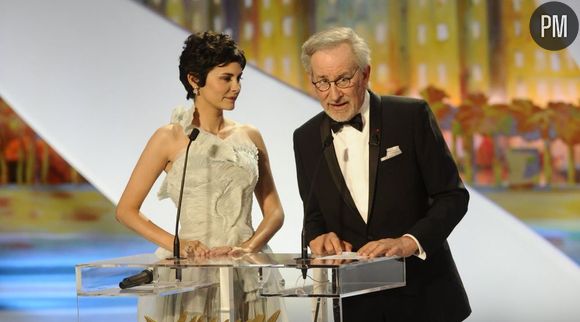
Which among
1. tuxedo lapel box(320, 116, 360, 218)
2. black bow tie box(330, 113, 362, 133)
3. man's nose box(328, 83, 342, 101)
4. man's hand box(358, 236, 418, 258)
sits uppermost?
man's nose box(328, 83, 342, 101)

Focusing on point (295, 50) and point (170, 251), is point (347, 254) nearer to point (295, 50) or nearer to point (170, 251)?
point (170, 251)

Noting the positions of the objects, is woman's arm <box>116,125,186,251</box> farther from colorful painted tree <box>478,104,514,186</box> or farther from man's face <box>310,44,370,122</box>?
colorful painted tree <box>478,104,514,186</box>

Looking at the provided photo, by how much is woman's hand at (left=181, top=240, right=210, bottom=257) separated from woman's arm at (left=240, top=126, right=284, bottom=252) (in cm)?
51

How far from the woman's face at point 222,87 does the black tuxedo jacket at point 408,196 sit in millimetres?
811

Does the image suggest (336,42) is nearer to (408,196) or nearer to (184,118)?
(408,196)

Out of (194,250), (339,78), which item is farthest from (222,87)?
(339,78)

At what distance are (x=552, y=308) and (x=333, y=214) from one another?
11.0ft

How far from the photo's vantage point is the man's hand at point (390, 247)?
275 centimetres

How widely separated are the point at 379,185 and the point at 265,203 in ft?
3.49

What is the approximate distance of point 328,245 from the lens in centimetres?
296

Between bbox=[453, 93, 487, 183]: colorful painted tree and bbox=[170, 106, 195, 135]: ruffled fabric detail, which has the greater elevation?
bbox=[453, 93, 487, 183]: colorful painted tree

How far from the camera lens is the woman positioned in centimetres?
388

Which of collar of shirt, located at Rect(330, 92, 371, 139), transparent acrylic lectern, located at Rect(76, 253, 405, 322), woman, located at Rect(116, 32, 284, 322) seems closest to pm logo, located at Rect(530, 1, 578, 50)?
woman, located at Rect(116, 32, 284, 322)

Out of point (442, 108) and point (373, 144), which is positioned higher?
point (442, 108)
